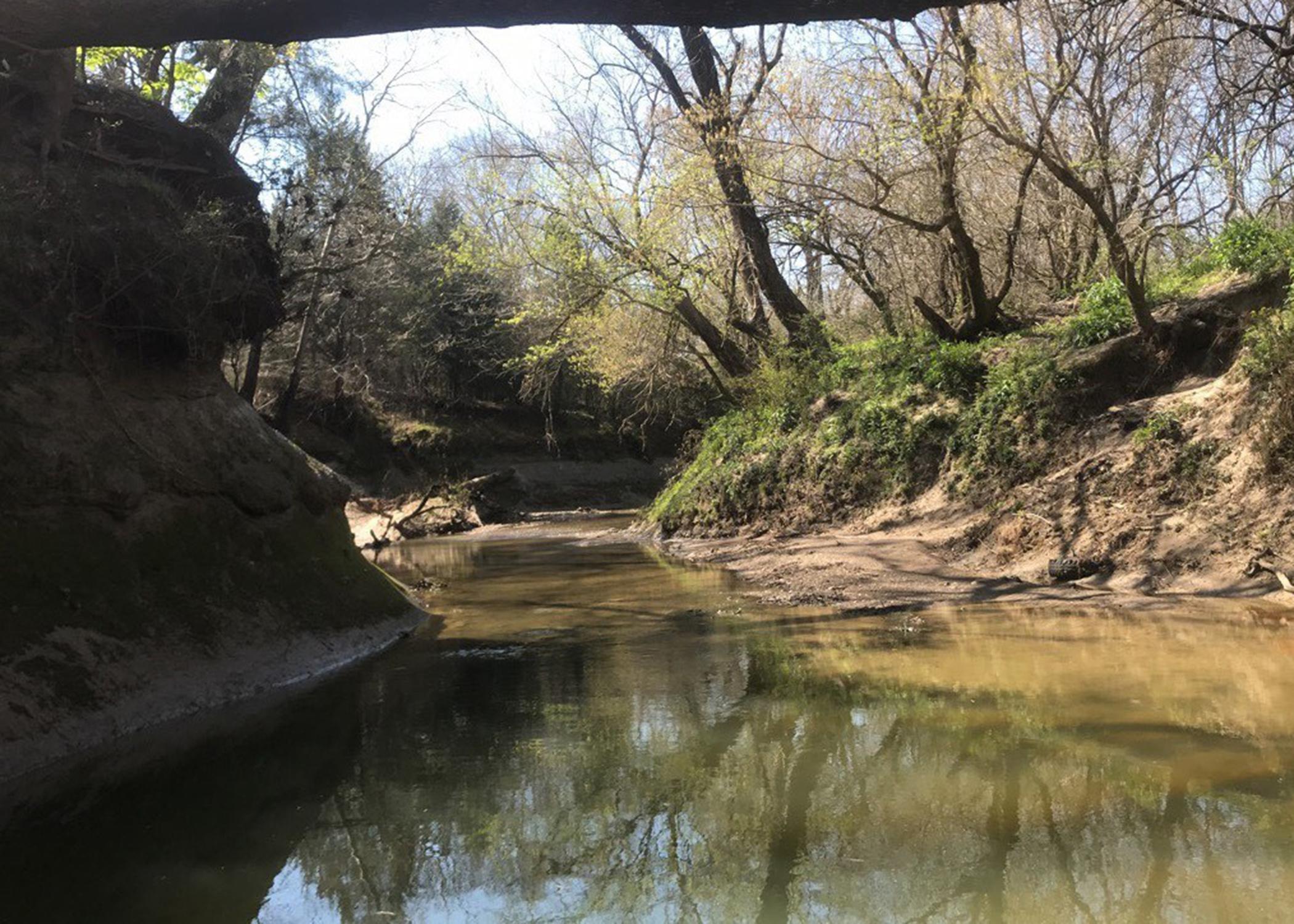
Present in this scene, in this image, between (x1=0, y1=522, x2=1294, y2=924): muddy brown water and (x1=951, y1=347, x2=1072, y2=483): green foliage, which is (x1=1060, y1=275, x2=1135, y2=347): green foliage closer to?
(x1=951, y1=347, x2=1072, y2=483): green foliage

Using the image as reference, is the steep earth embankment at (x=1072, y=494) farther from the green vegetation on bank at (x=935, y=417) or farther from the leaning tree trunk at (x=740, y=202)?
the leaning tree trunk at (x=740, y=202)

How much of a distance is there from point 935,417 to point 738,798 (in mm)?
10950

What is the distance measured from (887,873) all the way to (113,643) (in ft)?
16.5

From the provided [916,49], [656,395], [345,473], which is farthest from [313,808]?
[345,473]

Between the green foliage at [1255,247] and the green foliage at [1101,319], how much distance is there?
49.4 inches

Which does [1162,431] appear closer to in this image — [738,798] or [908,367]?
[908,367]

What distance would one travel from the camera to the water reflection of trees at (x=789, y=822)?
3160mm

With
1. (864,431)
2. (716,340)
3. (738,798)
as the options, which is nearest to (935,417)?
(864,431)

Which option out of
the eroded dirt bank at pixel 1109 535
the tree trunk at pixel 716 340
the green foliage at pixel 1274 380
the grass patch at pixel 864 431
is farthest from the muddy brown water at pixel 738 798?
the tree trunk at pixel 716 340

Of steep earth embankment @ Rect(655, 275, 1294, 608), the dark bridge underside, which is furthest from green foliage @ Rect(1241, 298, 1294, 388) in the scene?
the dark bridge underside

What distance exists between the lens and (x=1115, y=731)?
466 cm

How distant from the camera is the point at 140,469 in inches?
279

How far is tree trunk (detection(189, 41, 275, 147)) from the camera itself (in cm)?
1212

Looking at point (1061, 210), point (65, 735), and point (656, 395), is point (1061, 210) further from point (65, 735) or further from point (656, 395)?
point (65, 735)
